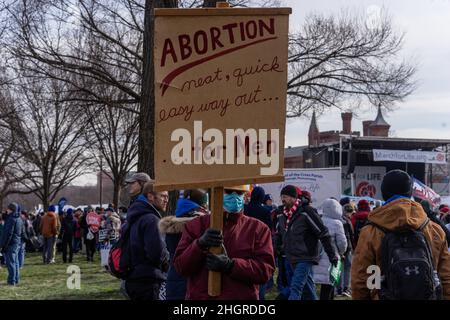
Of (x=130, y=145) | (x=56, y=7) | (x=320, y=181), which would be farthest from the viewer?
(x=130, y=145)

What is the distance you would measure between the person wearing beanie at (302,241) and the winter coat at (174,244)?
3.29 meters

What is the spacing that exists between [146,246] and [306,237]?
3602 millimetres

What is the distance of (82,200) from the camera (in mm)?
102812

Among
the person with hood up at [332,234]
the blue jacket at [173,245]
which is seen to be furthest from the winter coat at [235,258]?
the person with hood up at [332,234]

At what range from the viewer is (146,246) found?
6.34 meters

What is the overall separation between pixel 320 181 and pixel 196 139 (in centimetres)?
1620

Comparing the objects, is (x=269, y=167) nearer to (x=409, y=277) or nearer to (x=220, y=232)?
(x=220, y=232)

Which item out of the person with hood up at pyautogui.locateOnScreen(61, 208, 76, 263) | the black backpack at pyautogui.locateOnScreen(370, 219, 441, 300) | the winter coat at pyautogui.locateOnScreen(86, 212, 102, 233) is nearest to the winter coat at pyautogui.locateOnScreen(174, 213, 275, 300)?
the black backpack at pyautogui.locateOnScreen(370, 219, 441, 300)

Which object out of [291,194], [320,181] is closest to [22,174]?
[320,181]

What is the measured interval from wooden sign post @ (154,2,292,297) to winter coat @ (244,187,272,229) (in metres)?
6.70

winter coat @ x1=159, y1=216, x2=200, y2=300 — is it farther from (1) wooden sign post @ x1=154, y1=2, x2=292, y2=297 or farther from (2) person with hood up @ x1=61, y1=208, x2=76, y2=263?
(2) person with hood up @ x1=61, y1=208, x2=76, y2=263

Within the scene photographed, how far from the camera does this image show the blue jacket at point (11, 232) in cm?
1533

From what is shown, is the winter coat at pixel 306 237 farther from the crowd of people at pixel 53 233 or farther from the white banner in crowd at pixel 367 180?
the white banner in crowd at pixel 367 180

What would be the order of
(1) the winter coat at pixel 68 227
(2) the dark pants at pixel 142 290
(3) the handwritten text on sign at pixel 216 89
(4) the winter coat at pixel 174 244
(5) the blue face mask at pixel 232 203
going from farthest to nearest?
(1) the winter coat at pixel 68 227 < (2) the dark pants at pixel 142 290 < (4) the winter coat at pixel 174 244 < (5) the blue face mask at pixel 232 203 < (3) the handwritten text on sign at pixel 216 89
